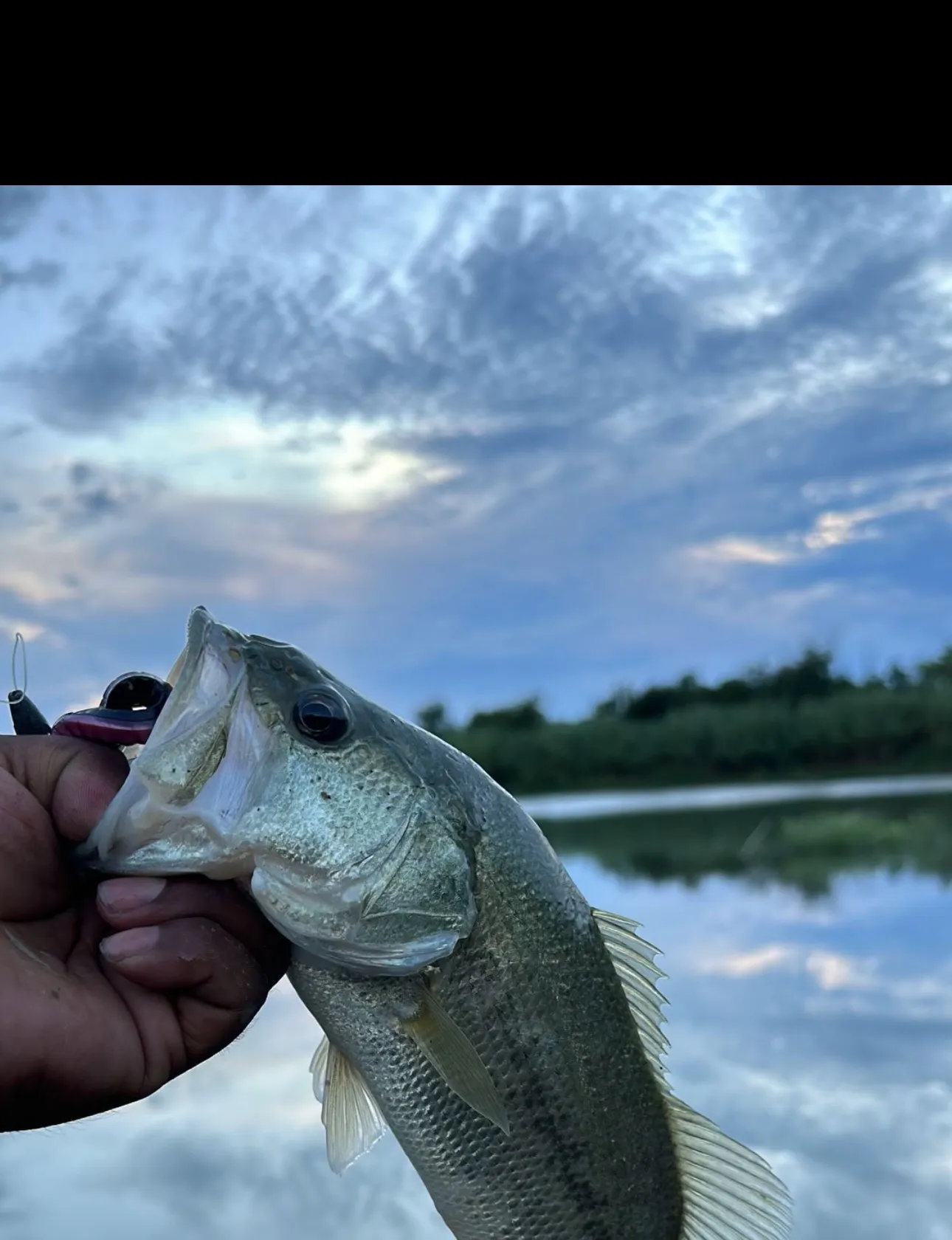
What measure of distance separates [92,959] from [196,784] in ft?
1.89

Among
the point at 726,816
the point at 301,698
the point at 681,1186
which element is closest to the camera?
the point at 301,698

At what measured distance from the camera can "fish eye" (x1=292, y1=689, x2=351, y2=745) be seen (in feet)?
7.48

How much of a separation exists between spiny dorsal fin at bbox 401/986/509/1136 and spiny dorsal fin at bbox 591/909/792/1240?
19.0 inches

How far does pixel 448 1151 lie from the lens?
2.47 m

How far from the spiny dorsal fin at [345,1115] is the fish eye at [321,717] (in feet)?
2.82

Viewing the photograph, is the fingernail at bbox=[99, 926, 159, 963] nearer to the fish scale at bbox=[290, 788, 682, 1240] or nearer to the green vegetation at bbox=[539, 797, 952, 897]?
the fish scale at bbox=[290, 788, 682, 1240]

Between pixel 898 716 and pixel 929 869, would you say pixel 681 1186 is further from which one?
pixel 898 716

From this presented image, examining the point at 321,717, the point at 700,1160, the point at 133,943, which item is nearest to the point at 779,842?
the point at 700,1160

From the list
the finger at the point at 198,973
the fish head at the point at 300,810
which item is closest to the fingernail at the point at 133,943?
the finger at the point at 198,973

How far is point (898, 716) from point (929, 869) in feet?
61.0

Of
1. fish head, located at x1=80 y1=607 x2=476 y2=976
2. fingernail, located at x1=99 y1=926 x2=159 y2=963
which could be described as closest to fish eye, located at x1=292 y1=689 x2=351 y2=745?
fish head, located at x1=80 y1=607 x2=476 y2=976

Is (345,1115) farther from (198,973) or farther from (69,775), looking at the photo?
(69,775)

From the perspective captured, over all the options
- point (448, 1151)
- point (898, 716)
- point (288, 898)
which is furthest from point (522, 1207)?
point (898, 716)

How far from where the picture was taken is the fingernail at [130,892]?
84.0 inches
